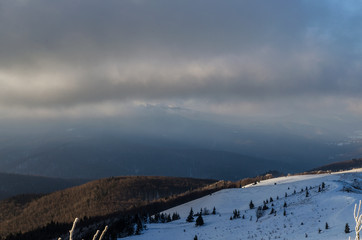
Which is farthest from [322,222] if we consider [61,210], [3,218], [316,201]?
[3,218]

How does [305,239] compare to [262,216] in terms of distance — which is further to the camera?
[262,216]

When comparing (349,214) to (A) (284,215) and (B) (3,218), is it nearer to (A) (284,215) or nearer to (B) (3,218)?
(A) (284,215)

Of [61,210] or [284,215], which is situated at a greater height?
[284,215]

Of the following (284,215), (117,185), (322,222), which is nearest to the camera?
(322,222)

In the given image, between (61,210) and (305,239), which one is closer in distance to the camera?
(305,239)

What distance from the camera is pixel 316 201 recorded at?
2046 inches

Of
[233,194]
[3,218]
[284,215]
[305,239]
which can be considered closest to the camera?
[305,239]

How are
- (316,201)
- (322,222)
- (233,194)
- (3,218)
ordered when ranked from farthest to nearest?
(3,218)
(233,194)
(316,201)
(322,222)

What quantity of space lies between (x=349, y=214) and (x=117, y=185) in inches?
6651

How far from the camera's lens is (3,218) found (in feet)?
568

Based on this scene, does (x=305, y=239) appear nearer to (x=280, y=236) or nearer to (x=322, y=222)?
(x=280, y=236)

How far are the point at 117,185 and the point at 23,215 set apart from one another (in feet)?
197

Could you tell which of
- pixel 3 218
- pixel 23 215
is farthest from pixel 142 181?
pixel 3 218

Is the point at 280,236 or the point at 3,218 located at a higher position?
the point at 280,236
